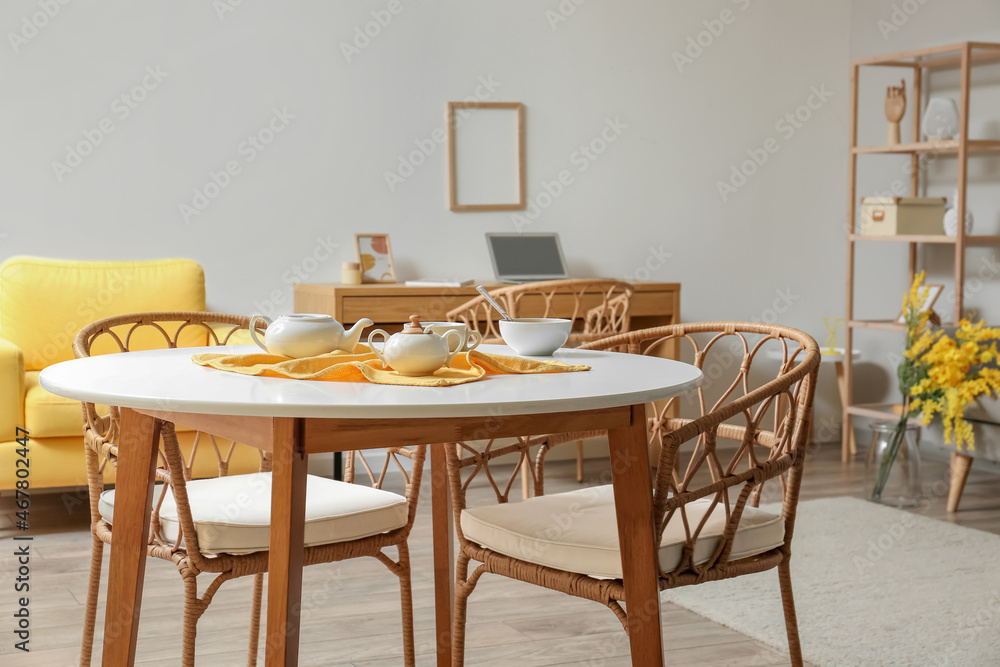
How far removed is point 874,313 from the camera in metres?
4.89

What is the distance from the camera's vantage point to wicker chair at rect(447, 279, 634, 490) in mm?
3436

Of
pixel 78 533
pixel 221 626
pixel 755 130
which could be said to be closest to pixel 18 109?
pixel 78 533

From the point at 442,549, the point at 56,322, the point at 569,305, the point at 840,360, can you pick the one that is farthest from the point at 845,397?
the point at 56,322

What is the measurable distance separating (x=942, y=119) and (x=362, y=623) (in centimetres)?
313

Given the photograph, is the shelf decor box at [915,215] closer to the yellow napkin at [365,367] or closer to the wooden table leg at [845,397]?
the wooden table leg at [845,397]

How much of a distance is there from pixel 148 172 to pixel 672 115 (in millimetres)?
2229

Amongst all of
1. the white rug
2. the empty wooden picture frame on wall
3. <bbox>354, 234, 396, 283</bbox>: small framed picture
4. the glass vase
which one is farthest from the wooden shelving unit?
<bbox>354, 234, 396, 283</bbox>: small framed picture

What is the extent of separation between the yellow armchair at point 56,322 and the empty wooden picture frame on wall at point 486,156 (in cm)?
112

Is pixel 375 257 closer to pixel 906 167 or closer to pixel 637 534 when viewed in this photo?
pixel 906 167

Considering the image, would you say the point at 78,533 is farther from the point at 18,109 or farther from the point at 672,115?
the point at 672,115

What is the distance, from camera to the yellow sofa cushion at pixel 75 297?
351 centimetres

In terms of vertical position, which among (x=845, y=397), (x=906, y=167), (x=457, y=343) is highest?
(x=906, y=167)

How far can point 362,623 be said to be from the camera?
2.40 metres

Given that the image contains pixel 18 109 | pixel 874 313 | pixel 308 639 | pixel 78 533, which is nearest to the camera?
pixel 308 639
